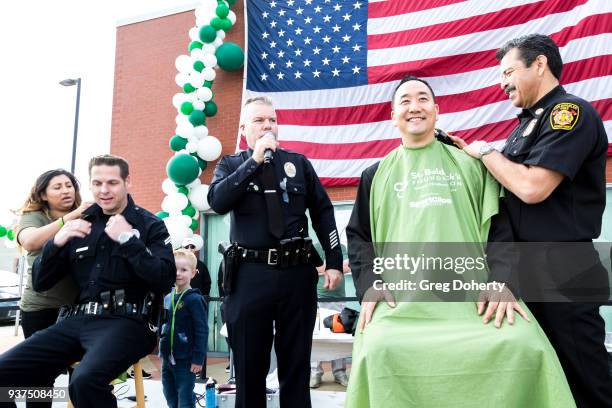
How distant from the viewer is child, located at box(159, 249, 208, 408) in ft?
12.1

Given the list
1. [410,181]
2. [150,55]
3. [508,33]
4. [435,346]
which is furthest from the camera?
[150,55]

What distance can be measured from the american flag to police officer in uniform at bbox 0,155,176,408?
4.10 metres

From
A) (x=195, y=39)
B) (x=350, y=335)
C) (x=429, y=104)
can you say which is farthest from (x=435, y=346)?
(x=195, y=39)

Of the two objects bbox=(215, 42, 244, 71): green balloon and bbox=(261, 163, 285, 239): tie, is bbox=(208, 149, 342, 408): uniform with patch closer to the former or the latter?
bbox=(261, 163, 285, 239): tie

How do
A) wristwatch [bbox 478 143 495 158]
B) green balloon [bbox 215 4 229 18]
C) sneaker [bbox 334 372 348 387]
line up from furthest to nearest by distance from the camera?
green balloon [bbox 215 4 229 18]
sneaker [bbox 334 372 348 387]
wristwatch [bbox 478 143 495 158]

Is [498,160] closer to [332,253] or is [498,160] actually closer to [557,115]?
[557,115]

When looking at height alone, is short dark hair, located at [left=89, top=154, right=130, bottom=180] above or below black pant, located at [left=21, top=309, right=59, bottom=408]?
above

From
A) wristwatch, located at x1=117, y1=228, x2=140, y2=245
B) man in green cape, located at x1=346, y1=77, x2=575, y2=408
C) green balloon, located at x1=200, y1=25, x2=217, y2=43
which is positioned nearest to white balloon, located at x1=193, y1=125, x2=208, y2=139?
green balloon, located at x1=200, y1=25, x2=217, y2=43

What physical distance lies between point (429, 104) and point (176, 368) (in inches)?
112

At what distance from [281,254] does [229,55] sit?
19.3 ft

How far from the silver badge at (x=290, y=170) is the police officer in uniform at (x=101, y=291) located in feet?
3.17

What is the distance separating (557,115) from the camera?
210cm

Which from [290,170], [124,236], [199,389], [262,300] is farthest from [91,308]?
[199,389]

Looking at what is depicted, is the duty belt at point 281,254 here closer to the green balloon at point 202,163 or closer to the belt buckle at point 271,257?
the belt buckle at point 271,257
